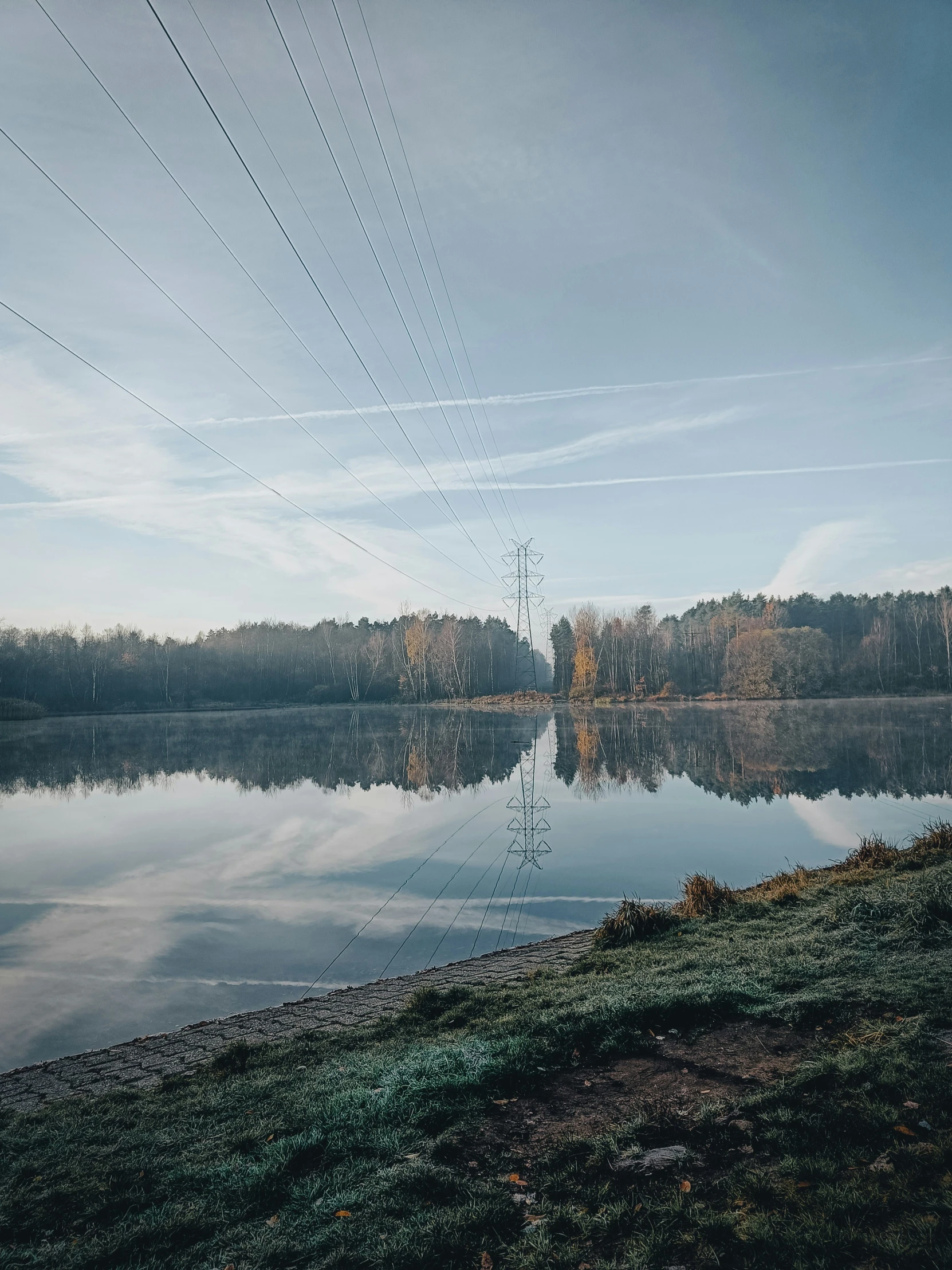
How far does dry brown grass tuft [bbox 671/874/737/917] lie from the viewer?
10609 millimetres

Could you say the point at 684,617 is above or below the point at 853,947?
above

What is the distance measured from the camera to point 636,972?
8.11 m

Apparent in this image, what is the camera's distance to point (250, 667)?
4306 inches

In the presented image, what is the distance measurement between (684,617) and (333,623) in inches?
2538

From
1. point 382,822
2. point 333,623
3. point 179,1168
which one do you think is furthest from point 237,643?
point 179,1168

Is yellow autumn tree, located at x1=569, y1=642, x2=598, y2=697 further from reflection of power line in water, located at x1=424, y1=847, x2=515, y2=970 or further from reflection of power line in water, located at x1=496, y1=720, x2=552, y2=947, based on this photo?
reflection of power line in water, located at x1=424, y1=847, x2=515, y2=970

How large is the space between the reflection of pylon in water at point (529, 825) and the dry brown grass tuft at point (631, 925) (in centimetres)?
517

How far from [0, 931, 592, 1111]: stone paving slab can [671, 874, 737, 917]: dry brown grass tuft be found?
162 cm

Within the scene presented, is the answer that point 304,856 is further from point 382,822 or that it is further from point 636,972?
point 636,972

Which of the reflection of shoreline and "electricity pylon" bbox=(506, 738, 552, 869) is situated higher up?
the reflection of shoreline

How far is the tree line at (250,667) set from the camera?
314 ft

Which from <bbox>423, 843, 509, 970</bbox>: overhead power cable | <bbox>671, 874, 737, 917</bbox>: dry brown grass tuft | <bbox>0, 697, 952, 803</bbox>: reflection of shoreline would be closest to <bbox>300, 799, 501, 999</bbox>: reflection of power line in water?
<bbox>423, 843, 509, 970</bbox>: overhead power cable

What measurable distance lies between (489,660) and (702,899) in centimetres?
10541

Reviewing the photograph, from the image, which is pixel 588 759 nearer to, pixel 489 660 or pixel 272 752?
pixel 272 752
